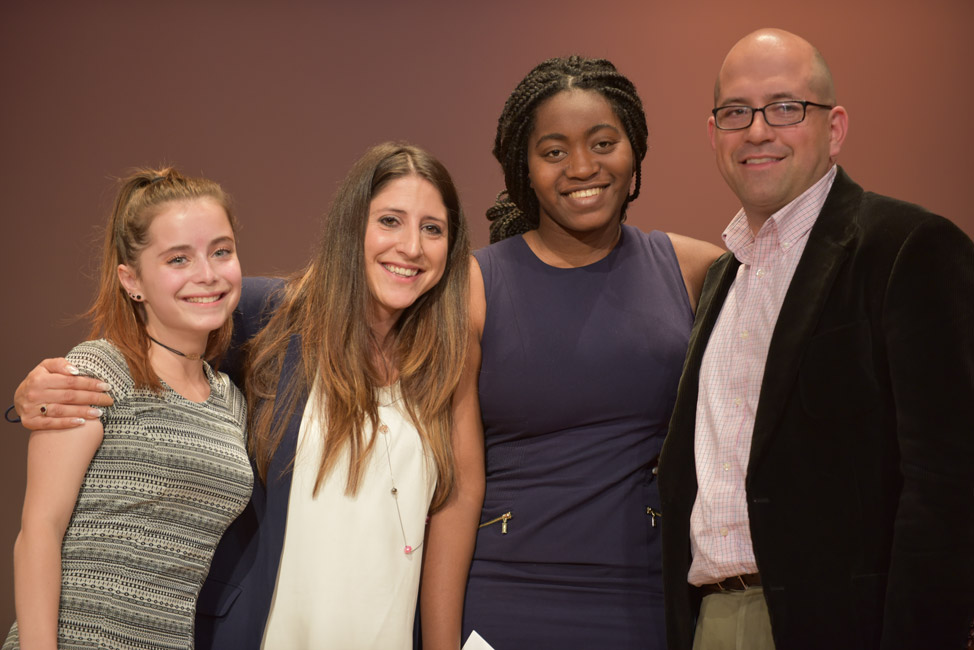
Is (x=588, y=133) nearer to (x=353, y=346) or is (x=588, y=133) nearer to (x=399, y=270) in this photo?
(x=399, y=270)

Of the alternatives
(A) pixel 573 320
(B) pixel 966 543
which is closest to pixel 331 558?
(A) pixel 573 320

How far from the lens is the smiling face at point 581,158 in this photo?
2.27 meters

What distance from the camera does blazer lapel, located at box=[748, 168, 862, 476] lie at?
1.72m

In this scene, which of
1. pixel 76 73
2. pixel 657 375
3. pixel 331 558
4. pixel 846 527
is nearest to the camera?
pixel 846 527

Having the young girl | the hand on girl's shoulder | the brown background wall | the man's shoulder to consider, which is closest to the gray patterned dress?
the young girl

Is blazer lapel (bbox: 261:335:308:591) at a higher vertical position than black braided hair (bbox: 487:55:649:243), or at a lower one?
lower

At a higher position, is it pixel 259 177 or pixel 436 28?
pixel 436 28

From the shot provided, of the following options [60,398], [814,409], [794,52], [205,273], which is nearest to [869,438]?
[814,409]

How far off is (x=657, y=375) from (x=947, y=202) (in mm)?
2243

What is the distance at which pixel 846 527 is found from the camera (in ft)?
5.53

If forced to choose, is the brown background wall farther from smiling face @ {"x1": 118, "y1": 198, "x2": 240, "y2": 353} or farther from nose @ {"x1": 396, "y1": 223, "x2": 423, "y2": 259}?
smiling face @ {"x1": 118, "y1": 198, "x2": 240, "y2": 353}

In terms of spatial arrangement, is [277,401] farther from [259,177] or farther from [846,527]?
[259,177]

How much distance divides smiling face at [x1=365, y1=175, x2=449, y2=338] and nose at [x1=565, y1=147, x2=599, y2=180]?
37 cm

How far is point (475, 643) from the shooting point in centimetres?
213
